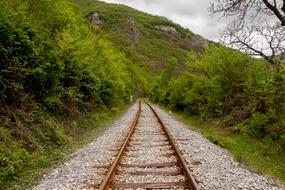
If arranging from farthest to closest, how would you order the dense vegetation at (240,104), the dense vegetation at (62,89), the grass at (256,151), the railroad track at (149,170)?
the dense vegetation at (240,104), the grass at (256,151), the dense vegetation at (62,89), the railroad track at (149,170)

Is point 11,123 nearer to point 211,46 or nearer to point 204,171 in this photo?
point 204,171

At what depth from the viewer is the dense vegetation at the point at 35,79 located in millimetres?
13124

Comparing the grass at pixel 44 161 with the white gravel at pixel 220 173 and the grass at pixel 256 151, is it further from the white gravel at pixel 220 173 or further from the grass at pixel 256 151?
the grass at pixel 256 151

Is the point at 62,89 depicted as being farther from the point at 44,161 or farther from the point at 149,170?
the point at 149,170

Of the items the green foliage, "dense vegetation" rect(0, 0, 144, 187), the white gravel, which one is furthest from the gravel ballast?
the green foliage

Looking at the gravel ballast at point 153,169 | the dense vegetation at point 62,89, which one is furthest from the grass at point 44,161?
the gravel ballast at point 153,169

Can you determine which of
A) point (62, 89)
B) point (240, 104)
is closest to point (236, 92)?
point (240, 104)

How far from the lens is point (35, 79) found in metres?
16.7

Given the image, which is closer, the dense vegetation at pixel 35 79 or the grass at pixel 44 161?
the grass at pixel 44 161

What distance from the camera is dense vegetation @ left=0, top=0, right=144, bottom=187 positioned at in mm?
13124

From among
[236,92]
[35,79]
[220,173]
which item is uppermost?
[236,92]

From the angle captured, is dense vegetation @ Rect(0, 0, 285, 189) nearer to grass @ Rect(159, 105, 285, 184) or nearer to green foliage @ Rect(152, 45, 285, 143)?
green foliage @ Rect(152, 45, 285, 143)

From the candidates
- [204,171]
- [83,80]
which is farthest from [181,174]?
[83,80]

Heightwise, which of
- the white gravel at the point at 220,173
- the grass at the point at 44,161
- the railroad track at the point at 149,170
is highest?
the white gravel at the point at 220,173
